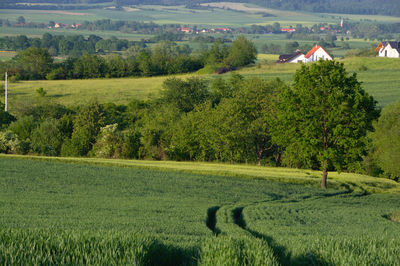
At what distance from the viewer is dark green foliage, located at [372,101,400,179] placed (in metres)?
50.0

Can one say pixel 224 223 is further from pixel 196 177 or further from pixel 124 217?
pixel 196 177

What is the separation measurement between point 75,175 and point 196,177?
30.4ft

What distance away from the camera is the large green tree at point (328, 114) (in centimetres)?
3516

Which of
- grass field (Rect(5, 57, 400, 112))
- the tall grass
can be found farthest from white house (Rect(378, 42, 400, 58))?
the tall grass

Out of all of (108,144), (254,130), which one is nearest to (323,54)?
(254,130)

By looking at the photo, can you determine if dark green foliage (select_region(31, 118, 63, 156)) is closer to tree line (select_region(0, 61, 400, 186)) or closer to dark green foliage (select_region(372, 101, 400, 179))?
tree line (select_region(0, 61, 400, 186))

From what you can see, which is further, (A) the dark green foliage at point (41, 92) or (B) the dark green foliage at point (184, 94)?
(A) the dark green foliage at point (41, 92)

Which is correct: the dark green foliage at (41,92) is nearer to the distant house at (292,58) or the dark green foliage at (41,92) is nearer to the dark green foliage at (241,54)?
the dark green foliage at (241,54)

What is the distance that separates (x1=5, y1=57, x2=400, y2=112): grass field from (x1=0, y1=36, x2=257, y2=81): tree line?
22.6 feet

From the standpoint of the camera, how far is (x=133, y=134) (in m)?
64.5

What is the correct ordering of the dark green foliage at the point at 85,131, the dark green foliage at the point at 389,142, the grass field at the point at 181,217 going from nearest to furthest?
1. the grass field at the point at 181,217
2. the dark green foliage at the point at 389,142
3. the dark green foliage at the point at 85,131

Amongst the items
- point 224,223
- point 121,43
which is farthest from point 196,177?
point 121,43

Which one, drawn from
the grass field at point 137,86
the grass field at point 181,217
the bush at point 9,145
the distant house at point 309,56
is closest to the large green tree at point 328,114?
the grass field at point 181,217

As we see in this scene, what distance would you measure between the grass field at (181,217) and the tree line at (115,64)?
78.6m
